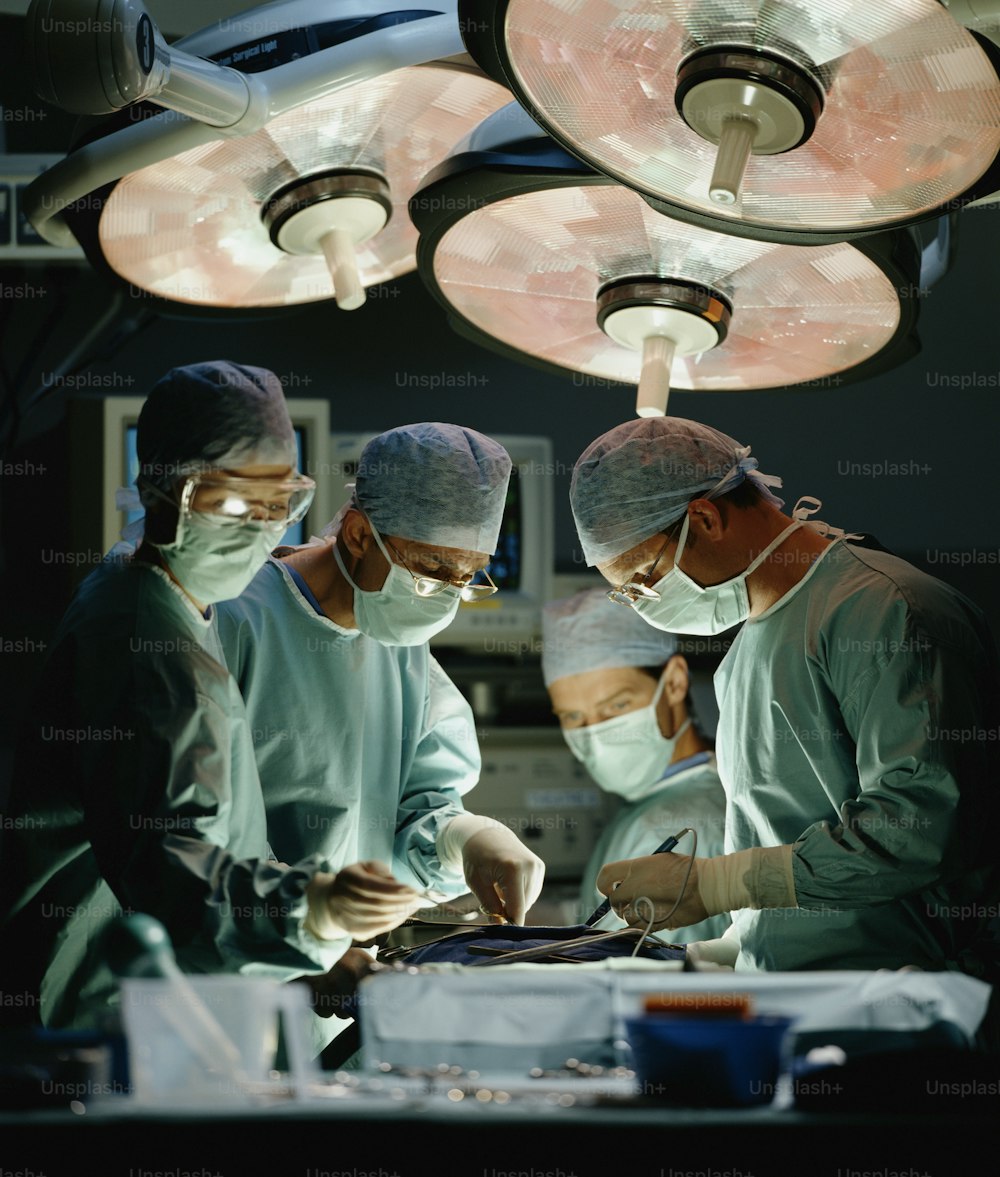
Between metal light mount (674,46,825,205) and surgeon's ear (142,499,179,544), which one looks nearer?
metal light mount (674,46,825,205)

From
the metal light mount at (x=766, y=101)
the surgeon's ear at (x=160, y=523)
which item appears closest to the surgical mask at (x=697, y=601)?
the metal light mount at (x=766, y=101)

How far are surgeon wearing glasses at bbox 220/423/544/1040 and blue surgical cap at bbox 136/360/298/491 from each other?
0.94 feet

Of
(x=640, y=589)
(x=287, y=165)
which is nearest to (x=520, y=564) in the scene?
(x=640, y=589)

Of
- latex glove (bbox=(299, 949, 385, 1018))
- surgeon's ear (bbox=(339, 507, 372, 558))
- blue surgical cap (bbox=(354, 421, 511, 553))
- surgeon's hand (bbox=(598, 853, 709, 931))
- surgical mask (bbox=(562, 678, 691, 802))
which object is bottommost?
latex glove (bbox=(299, 949, 385, 1018))

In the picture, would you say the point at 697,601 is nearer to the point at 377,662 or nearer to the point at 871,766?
the point at 871,766

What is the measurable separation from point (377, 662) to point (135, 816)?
0.65 m

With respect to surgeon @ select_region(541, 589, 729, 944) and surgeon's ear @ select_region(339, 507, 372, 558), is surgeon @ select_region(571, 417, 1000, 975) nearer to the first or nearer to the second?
surgeon's ear @ select_region(339, 507, 372, 558)

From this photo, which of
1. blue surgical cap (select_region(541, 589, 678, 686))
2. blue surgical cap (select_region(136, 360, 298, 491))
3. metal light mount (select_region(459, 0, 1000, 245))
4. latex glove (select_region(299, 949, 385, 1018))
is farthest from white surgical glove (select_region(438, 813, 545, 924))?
blue surgical cap (select_region(541, 589, 678, 686))

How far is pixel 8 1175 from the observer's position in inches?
56.0

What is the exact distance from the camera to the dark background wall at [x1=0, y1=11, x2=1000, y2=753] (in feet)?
12.6

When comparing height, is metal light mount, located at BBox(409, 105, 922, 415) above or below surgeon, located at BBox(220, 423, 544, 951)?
above

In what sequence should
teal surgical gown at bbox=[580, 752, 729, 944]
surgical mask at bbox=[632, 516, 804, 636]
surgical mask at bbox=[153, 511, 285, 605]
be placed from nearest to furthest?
surgical mask at bbox=[153, 511, 285, 605], surgical mask at bbox=[632, 516, 804, 636], teal surgical gown at bbox=[580, 752, 729, 944]

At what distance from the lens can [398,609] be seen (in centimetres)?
237

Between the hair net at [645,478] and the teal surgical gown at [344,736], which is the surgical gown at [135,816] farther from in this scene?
the hair net at [645,478]
